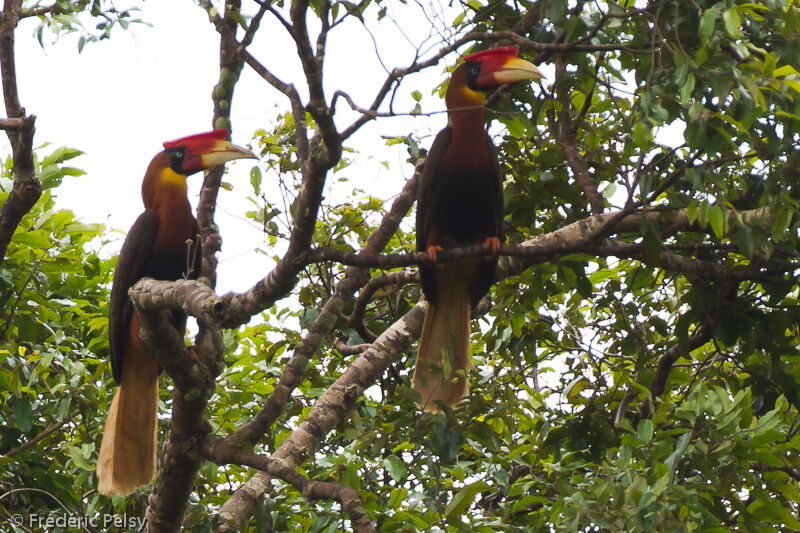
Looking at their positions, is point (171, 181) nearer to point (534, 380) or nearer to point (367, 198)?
point (367, 198)

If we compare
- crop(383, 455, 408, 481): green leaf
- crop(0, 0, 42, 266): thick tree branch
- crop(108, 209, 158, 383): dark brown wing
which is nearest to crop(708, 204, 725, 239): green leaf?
crop(383, 455, 408, 481): green leaf

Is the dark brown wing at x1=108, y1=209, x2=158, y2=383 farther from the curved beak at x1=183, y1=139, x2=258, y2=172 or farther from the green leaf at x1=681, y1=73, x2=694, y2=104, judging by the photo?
the green leaf at x1=681, y1=73, x2=694, y2=104

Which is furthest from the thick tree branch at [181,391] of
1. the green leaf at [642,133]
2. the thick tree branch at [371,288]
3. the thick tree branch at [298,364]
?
the green leaf at [642,133]

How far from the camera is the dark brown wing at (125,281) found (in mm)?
3816

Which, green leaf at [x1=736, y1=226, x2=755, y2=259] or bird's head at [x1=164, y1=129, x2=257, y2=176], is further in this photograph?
bird's head at [x1=164, y1=129, x2=257, y2=176]

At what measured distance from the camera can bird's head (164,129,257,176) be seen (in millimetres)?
3727

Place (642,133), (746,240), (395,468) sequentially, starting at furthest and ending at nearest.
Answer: (395,468), (746,240), (642,133)

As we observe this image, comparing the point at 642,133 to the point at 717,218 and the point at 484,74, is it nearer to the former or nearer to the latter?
the point at 717,218

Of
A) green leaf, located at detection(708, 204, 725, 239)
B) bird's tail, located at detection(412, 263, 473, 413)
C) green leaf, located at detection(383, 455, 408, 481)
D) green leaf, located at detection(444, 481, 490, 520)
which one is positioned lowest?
green leaf, located at detection(444, 481, 490, 520)

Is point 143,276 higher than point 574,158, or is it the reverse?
point 574,158

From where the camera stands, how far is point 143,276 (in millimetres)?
3912

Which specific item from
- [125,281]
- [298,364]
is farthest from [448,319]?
[125,281]

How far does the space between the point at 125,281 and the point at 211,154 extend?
68cm

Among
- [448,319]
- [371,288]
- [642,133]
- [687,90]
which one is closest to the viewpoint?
[687,90]
